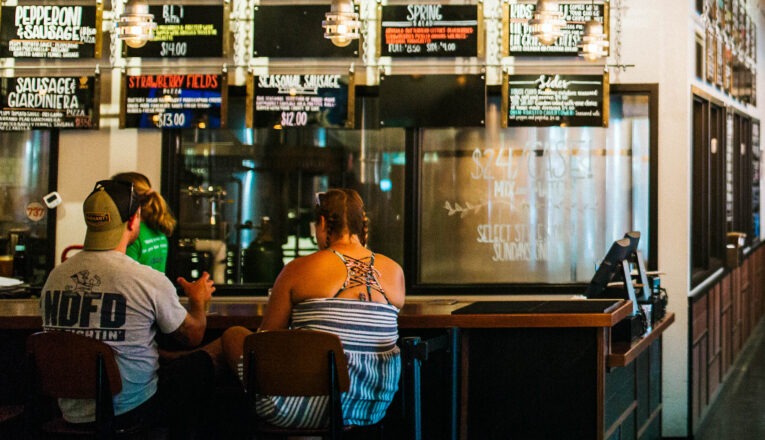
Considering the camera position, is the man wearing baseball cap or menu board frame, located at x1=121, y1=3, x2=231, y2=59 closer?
the man wearing baseball cap

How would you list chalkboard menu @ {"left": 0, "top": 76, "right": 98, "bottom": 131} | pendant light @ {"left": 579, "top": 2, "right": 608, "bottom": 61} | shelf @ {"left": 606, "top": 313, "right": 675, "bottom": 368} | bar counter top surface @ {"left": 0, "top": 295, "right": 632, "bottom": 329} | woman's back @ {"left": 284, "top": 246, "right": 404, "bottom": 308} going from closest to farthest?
woman's back @ {"left": 284, "top": 246, "right": 404, "bottom": 308}, bar counter top surface @ {"left": 0, "top": 295, "right": 632, "bottom": 329}, shelf @ {"left": 606, "top": 313, "right": 675, "bottom": 368}, pendant light @ {"left": 579, "top": 2, "right": 608, "bottom": 61}, chalkboard menu @ {"left": 0, "top": 76, "right": 98, "bottom": 131}

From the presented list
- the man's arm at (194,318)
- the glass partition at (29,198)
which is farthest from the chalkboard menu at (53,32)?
the man's arm at (194,318)

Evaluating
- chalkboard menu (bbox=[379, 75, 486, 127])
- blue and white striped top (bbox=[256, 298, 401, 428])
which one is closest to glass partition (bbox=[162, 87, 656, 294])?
chalkboard menu (bbox=[379, 75, 486, 127])

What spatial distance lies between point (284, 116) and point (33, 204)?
1.80 meters

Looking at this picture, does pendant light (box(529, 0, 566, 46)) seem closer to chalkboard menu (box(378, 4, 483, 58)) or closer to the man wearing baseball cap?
chalkboard menu (box(378, 4, 483, 58))

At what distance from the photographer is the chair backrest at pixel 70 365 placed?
314 centimetres

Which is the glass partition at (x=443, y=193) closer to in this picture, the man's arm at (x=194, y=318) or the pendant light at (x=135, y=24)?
the pendant light at (x=135, y=24)

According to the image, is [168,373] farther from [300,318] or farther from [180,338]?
[300,318]

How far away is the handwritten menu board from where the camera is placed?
5.99 metres

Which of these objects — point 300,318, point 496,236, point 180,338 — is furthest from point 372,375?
point 496,236

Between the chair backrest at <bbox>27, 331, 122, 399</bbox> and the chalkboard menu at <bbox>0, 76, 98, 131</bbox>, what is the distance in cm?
315

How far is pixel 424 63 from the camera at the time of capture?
6.07 m

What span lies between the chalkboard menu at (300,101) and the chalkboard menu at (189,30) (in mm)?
382

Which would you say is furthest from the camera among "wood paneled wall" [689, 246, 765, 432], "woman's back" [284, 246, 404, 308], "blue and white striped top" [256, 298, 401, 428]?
"wood paneled wall" [689, 246, 765, 432]
